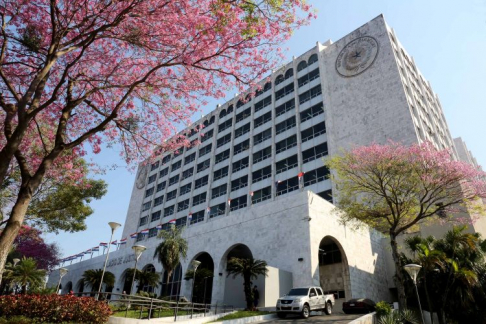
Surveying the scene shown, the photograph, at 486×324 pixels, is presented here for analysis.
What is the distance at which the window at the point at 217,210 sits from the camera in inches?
1766

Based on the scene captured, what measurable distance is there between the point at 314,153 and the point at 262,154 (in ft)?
27.8

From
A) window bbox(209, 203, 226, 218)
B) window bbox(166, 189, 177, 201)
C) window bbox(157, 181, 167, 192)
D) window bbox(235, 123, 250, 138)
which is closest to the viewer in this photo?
window bbox(209, 203, 226, 218)

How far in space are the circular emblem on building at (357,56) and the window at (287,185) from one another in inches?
592

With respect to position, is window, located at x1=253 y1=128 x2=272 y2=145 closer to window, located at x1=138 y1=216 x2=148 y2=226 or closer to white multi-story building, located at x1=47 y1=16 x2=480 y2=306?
white multi-story building, located at x1=47 y1=16 x2=480 y2=306

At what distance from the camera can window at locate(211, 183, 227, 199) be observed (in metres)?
46.5

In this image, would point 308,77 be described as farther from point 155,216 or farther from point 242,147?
point 155,216

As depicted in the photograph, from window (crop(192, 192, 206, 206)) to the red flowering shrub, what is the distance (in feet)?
121

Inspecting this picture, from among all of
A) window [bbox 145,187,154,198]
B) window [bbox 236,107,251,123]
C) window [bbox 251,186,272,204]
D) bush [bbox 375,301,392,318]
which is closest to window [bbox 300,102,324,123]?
window [bbox 251,186,272,204]

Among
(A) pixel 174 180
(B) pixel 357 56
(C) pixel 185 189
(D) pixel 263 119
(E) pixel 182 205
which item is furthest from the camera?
(A) pixel 174 180

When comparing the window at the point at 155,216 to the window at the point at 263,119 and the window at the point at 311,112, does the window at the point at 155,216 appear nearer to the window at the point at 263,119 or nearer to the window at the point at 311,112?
the window at the point at 263,119

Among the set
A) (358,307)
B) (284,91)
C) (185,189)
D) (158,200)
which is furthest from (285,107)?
(358,307)

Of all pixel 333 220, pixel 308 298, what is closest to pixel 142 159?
pixel 308 298

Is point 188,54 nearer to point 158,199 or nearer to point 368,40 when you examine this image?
point 368,40

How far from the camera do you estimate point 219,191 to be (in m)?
47.2
